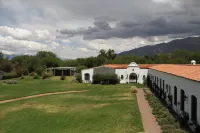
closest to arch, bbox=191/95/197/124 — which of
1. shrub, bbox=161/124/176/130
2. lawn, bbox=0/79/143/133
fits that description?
shrub, bbox=161/124/176/130

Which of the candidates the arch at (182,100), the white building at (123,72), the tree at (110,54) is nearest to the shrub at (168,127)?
A: the arch at (182,100)

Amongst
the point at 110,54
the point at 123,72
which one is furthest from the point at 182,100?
the point at 110,54

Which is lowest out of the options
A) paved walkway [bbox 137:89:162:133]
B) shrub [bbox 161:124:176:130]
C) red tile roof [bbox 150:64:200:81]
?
paved walkway [bbox 137:89:162:133]

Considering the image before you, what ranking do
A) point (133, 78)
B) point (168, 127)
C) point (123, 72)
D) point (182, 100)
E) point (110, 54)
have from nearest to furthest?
point (168, 127), point (182, 100), point (123, 72), point (133, 78), point (110, 54)

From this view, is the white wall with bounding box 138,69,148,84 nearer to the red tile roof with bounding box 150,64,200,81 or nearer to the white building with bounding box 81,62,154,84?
the white building with bounding box 81,62,154,84

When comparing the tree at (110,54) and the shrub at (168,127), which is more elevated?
the tree at (110,54)

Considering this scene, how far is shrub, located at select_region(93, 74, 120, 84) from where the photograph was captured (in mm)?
52909

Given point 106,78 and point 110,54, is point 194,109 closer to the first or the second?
point 106,78

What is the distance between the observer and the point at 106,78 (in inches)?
2083

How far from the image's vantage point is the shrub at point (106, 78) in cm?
5291

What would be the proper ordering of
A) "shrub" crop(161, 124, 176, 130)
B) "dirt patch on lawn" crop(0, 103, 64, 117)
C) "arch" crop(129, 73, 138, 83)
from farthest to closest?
"arch" crop(129, 73, 138, 83), "dirt patch on lawn" crop(0, 103, 64, 117), "shrub" crop(161, 124, 176, 130)

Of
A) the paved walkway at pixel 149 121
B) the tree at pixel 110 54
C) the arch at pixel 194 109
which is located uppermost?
the tree at pixel 110 54

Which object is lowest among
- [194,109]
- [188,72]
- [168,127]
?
[168,127]

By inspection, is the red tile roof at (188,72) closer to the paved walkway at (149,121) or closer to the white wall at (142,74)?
the paved walkway at (149,121)
